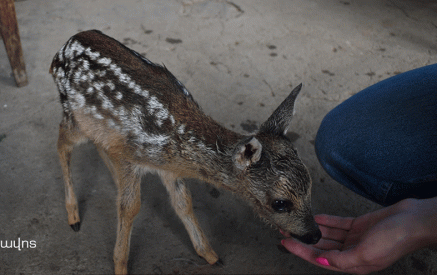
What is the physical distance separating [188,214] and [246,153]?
0.71m

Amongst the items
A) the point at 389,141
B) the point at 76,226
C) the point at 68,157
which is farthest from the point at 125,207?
the point at 389,141

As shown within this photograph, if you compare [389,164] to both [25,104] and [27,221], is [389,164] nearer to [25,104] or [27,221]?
[27,221]

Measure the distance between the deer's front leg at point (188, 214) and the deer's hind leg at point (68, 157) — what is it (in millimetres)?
611

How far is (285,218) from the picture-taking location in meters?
1.78

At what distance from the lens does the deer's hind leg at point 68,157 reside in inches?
88.4

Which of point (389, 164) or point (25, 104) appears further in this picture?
point (25, 104)

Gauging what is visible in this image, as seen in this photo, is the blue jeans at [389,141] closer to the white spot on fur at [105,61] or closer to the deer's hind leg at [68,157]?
the white spot on fur at [105,61]

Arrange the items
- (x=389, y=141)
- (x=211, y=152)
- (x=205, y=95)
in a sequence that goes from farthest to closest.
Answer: (x=205, y=95), (x=389, y=141), (x=211, y=152)

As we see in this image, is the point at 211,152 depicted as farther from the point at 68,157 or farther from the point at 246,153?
the point at 68,157

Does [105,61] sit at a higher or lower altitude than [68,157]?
higher

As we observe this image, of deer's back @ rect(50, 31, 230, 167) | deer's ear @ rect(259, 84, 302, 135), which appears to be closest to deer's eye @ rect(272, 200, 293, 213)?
deer's ear @ rect(259, 84, 302, 135)

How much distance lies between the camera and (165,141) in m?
1.95

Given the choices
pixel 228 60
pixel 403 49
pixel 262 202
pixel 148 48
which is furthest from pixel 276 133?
pixel 403 49

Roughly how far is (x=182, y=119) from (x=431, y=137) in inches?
50.4
